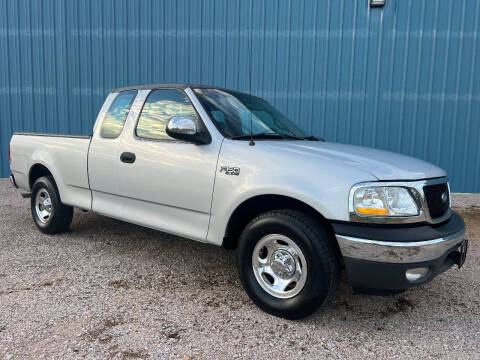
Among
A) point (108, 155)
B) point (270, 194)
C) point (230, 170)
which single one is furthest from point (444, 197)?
point (108, 155)

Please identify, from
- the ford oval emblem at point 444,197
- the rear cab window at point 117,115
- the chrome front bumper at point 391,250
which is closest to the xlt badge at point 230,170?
the chrome front bumper at point 391,250

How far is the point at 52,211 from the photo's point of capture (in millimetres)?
4672

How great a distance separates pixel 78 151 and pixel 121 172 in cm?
85

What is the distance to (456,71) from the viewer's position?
761 centimetres

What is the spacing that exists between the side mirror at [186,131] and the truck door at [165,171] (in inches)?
2.8

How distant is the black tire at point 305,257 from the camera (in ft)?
8.47

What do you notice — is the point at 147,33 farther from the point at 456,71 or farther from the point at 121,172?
the point at 456,71

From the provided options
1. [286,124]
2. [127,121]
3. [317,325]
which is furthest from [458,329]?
[127,121]

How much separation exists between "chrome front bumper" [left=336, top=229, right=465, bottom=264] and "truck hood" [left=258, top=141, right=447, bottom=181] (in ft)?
1.47

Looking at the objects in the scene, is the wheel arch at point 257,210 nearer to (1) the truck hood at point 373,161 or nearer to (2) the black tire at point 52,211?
(1) the truck hood at point 373,161

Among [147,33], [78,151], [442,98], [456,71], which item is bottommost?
[78,151]

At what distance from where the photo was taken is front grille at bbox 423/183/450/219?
8.75 feet

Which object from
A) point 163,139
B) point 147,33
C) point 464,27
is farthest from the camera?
point 147,33

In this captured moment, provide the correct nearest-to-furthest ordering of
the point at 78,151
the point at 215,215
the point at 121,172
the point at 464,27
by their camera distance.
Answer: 1. the point at 215,215
2. the point at 121,172
3. the point at 78,151
4. the point at 464,27
